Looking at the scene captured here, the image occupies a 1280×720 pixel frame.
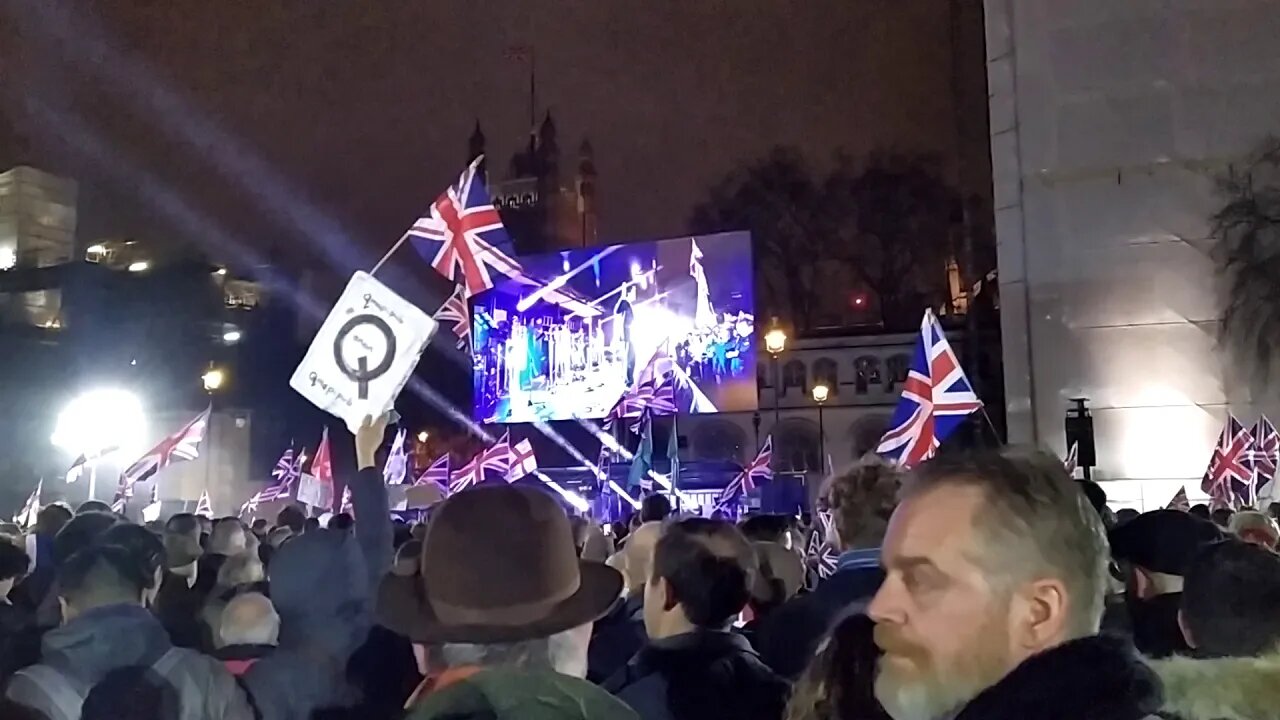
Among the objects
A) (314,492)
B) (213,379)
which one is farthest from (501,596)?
(213,379)

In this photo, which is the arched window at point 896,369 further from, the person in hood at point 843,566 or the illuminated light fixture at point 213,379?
the person in hood at point 843,566

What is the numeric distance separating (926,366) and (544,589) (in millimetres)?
8371

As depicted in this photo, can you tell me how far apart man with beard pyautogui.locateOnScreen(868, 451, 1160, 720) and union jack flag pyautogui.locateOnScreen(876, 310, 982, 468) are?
25.7ft

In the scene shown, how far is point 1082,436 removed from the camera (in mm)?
18141

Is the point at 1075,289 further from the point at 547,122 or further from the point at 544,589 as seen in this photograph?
the point at 547,122

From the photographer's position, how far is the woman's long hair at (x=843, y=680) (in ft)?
6.75

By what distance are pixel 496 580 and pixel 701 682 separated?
1.20m

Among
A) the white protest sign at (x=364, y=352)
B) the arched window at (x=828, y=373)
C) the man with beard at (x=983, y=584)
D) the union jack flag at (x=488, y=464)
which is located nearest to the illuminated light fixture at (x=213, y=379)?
the union jack flag at (x=488, y=464)

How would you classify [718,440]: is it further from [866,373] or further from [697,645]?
[697,645]

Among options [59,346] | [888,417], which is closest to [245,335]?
[59,346]

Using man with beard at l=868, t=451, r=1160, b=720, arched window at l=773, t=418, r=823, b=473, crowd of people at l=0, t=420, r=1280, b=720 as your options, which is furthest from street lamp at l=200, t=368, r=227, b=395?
man with beard at l=868, t=451, r=1160, b=720

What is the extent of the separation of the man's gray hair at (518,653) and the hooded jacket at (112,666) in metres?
1.62

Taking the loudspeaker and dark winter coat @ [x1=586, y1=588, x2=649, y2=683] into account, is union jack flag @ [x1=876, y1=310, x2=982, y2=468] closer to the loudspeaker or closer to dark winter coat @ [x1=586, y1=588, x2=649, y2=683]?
dark winter coat @ [x1=586, y1=588, x2=649, y2=683]

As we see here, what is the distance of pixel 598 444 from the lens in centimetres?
3978
